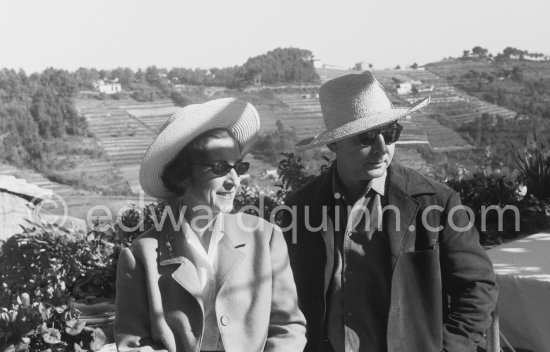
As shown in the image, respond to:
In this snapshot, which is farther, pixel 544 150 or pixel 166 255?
pixel 544 150

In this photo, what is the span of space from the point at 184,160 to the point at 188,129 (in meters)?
0.11

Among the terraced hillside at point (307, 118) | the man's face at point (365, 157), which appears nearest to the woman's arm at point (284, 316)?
the man's face at point (365, 157)

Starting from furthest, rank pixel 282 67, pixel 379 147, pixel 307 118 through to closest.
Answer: pixel 282 67 < pixel 307 118 < pixel 379 147

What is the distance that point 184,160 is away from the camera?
2217 millimetres

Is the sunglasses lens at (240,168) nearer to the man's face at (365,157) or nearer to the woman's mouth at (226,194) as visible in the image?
the woman's mouth at (226,194)

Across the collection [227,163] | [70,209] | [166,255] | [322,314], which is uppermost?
[227,163]

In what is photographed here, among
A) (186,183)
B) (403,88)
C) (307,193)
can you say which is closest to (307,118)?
(403,88)

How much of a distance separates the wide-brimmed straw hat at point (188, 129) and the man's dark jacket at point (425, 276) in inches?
19.4

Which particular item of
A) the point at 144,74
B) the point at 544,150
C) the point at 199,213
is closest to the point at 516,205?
the point at 544,150

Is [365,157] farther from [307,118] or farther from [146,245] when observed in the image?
[307,118]

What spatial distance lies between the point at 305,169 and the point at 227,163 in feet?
9.87

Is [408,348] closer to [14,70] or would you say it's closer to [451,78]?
[14,70]

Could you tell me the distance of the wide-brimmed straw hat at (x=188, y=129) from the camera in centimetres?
217

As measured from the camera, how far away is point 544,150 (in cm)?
667
